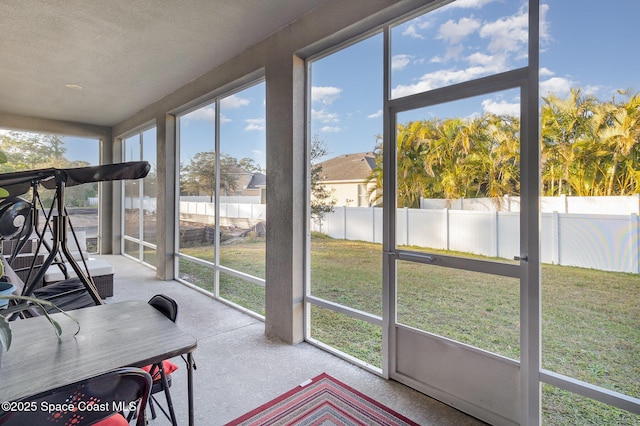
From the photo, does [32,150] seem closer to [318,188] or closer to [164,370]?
[318,188]

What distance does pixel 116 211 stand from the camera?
8141 mm

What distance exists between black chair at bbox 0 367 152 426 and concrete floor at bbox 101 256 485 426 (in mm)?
1040

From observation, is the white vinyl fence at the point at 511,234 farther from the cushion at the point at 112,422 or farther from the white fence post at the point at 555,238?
the cushion at the point at 112,422

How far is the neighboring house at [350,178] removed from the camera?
9.34ft

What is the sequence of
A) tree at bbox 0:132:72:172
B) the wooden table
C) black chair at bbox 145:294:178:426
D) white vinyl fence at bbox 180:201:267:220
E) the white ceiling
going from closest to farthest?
the wooden table < black chair at bbox 145:294:178:426 < the white ceiling < white vinyl fence at bbox 180:201:267:220 < tree at bbox 0:132:72:172

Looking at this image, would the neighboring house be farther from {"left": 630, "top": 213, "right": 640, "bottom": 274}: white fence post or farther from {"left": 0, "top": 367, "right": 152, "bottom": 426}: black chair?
{"left": 0, "top": 367, "right": 152, "bottom": 426}: black chair

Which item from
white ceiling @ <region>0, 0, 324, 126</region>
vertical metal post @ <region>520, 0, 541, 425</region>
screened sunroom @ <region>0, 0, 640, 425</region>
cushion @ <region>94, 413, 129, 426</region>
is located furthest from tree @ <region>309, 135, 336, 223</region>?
cushion @ <region>94, 413, 129, 426</region>

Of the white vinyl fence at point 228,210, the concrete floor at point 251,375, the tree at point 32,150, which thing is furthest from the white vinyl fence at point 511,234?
the tree at point 32,150

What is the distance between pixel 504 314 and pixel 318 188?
6.08 feet

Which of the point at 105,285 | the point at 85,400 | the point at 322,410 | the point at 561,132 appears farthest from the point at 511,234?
the point at 105,285

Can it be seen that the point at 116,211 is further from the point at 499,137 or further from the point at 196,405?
the point at 499,137

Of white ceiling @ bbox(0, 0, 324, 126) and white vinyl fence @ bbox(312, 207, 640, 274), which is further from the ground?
white ceiling @ bbox(0, 0, 324, 126)

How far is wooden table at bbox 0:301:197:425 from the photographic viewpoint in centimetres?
120

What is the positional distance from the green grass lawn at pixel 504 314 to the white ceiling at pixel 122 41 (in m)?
2.18
